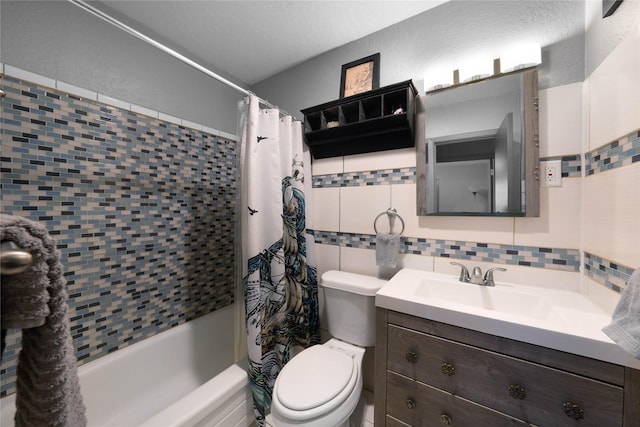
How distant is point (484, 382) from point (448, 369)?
11 centimetres

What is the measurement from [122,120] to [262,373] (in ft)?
5.58

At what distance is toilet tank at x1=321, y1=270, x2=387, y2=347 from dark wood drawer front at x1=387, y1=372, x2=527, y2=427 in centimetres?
34

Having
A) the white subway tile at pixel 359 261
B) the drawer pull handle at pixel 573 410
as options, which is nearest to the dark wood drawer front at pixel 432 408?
the drawer pull handle at pixel 573 410

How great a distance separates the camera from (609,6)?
2.72 ft

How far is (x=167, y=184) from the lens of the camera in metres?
1.60

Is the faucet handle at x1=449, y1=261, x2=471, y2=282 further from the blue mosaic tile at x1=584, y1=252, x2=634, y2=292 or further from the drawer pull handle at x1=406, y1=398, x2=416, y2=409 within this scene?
the drawer pull handle at x1=406, y1=398, x2=416, y2=409

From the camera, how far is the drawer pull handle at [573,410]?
689 millimetres

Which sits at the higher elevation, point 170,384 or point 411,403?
point 411,403

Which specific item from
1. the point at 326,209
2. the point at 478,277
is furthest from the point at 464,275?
the point at 326,209

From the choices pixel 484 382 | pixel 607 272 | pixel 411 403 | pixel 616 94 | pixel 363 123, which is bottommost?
pixel 411 403

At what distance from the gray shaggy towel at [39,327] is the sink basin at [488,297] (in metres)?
1.06

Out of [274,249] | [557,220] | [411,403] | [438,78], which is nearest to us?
[411,403]

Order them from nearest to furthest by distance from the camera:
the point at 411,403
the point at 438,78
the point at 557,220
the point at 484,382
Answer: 1. the point at 484,382
2. the point at 411,403
3. the point at 557,220
4. the point at 438,78

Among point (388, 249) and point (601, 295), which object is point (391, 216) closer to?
point (388, 249)
